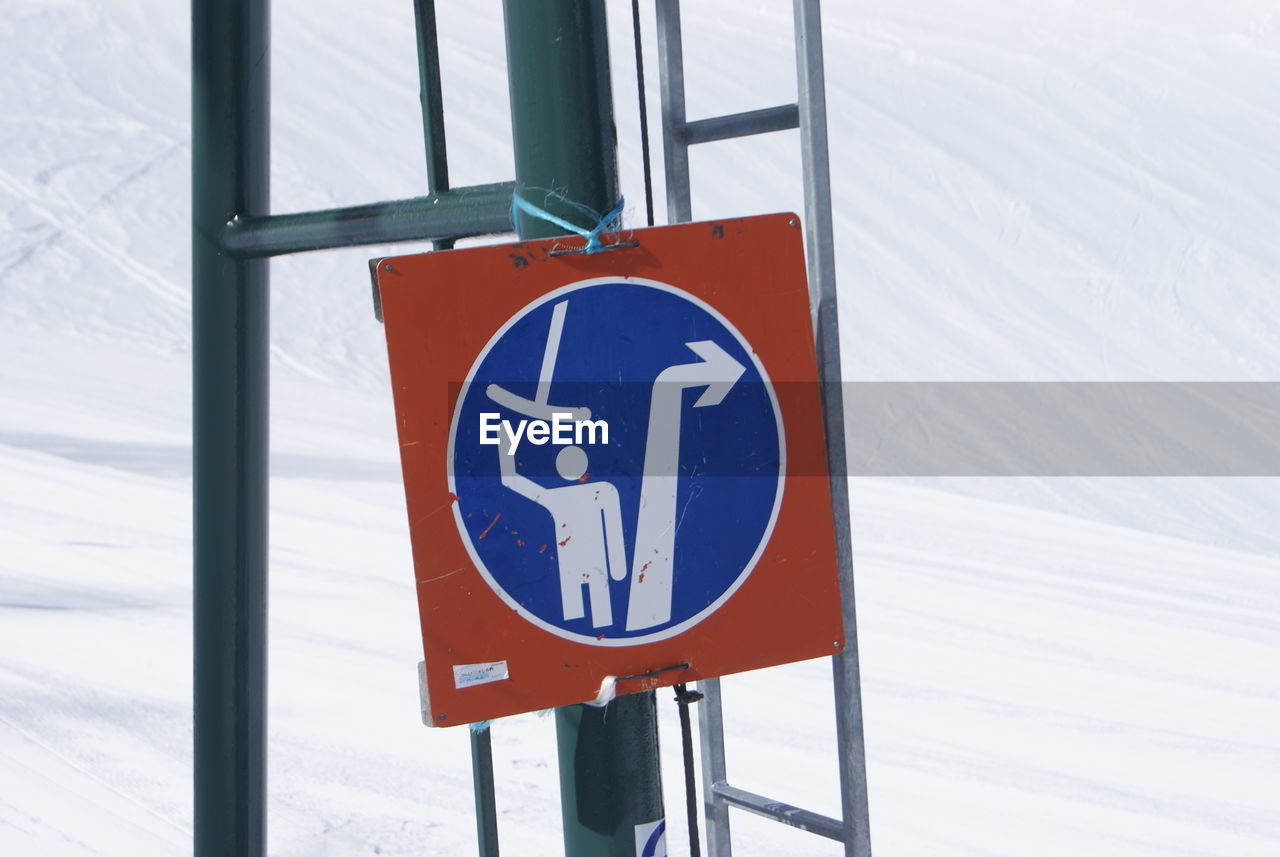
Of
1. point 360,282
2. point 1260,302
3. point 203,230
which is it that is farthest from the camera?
point 1260,302

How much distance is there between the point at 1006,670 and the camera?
16.0ft

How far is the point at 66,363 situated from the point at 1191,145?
12.2 metres

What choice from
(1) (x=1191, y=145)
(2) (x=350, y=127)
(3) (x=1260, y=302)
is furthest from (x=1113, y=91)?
(2) (x=350, y=127)

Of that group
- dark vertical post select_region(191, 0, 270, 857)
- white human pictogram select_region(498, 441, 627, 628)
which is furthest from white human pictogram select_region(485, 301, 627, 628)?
dark vertical post select_region(191, 0, 270, 857)

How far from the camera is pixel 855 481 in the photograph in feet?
26.9

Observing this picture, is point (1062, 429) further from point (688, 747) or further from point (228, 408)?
point (688, 747)

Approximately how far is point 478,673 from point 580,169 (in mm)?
504

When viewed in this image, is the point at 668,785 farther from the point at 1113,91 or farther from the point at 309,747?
the point at 1113,91

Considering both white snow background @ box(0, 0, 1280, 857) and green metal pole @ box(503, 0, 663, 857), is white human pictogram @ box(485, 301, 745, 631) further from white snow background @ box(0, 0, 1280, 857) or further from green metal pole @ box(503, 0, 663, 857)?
white snow background @ box(0, 0, 1280, 857)

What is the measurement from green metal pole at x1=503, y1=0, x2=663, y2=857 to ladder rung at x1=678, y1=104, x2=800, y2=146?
0.62ft

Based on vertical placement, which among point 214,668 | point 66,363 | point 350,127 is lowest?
point 214,668

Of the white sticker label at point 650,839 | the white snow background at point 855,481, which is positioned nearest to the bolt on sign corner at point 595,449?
the white sticker label at point 650,839

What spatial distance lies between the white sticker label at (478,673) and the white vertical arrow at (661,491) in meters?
0.13

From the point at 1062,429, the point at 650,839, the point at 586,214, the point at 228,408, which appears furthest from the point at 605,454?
the point at 1062,429
